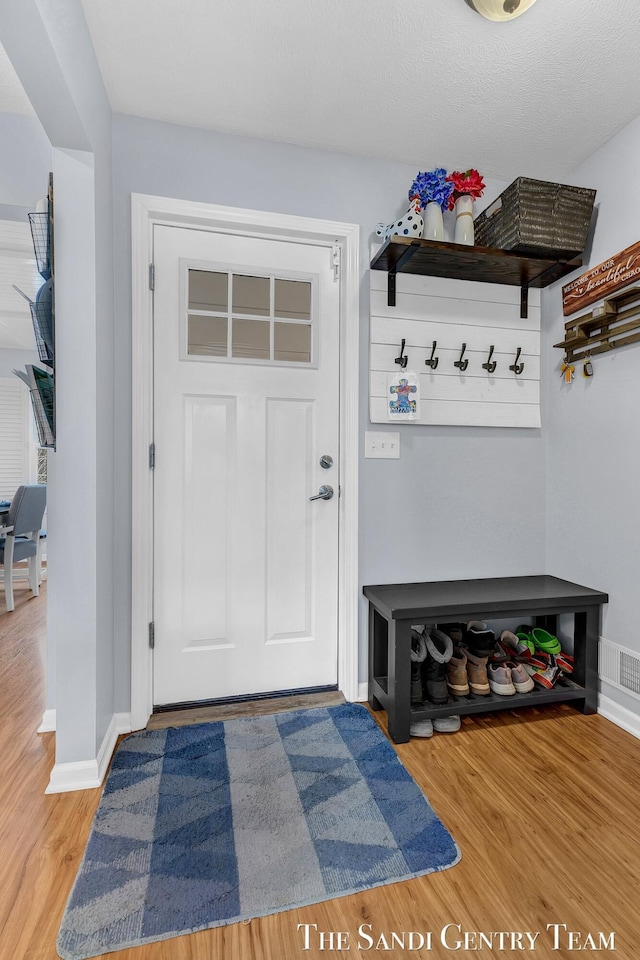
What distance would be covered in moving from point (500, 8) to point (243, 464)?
5.64ft

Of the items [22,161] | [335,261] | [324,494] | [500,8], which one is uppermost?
[500,8]

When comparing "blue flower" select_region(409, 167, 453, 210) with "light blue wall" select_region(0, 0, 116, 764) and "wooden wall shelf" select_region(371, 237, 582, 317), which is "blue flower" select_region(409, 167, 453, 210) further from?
"light blue wall" select_region(0, 0, 116, 764)

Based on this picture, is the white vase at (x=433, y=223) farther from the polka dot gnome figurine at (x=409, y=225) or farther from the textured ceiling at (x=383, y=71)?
the textured ceiling at (x=383, y=71)

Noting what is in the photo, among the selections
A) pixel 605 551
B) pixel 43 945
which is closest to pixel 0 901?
pixel 43 945

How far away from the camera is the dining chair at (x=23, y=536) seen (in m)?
3.62

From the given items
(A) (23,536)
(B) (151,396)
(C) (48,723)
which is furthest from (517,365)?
(A) (23,536)

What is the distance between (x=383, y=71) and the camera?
1.70 metres

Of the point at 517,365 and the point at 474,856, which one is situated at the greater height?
the point at 517,365

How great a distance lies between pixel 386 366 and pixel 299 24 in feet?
3.88

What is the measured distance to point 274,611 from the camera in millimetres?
2152

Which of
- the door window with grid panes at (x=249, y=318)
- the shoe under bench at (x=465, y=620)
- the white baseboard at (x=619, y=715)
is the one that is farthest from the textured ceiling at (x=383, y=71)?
the white baseboard at (x=619, y=715)

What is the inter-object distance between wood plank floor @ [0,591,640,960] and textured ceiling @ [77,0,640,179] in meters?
2.43

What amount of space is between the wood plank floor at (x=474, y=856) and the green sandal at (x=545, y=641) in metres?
0.32

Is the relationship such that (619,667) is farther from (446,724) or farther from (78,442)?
(78,442)
